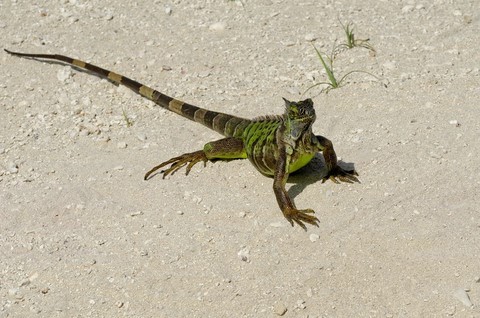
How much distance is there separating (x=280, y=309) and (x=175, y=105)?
9.72ft

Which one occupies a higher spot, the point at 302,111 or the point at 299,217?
the point at 302,111

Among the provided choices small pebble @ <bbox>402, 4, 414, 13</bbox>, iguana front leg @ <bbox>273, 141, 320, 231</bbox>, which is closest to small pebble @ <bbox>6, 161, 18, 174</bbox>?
iguana front leg @ <bbox>273, 141, 320, 231</bbox>

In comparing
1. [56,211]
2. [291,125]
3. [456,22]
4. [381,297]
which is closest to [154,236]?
[56,211]

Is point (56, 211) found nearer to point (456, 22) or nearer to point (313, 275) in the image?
point (313, 275)

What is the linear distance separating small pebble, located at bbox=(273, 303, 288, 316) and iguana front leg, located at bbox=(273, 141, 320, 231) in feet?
2.57

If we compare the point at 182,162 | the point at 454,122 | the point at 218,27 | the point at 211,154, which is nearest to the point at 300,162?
the point at 211,154

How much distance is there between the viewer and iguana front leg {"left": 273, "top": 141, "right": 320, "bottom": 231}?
555 cm

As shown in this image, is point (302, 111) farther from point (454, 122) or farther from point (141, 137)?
point (141, 137)

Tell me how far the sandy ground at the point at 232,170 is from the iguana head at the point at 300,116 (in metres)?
0.58

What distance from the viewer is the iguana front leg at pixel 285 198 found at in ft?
18.2

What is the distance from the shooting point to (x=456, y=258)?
5129 mm

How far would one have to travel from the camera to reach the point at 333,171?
6.05 metres

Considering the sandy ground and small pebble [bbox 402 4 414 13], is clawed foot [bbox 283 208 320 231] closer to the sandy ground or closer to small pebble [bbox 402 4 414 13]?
the sandy ground

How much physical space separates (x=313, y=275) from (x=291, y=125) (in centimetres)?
119
